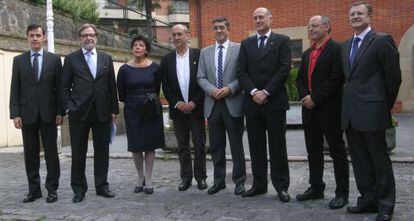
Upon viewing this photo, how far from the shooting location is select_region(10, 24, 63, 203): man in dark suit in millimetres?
6367

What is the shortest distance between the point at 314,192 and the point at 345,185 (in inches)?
16.8

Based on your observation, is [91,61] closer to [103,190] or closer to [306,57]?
[103,190]

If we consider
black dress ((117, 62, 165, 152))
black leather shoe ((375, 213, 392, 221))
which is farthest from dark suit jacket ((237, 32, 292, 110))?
black leather shoe ((375, 213, 392, 221))

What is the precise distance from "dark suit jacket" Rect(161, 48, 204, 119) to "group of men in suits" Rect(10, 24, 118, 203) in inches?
28.0

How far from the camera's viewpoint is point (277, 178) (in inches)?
240

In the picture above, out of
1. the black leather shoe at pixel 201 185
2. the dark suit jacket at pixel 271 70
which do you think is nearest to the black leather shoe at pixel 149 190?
the black leather shoe at pixel 201 185

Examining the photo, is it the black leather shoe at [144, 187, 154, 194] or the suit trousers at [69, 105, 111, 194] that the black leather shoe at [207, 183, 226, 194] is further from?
the suit trousers at [69, 105, 111, 194]

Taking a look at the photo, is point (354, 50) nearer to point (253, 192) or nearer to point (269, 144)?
point (269, 144)

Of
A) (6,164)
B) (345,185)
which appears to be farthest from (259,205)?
(6,164)

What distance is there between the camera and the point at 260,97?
5.91 metres

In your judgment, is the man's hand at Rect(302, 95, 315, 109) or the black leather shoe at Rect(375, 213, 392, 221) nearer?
the black leather shoe at Rect(375, 213, 392, 221)

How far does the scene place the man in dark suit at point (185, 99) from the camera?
6734mm

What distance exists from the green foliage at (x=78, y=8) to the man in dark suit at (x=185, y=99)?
958 cm

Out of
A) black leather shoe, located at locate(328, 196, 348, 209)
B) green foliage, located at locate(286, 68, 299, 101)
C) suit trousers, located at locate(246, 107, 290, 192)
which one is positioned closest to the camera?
black leather shoe, located at locate(328, 196, 348, 209)
